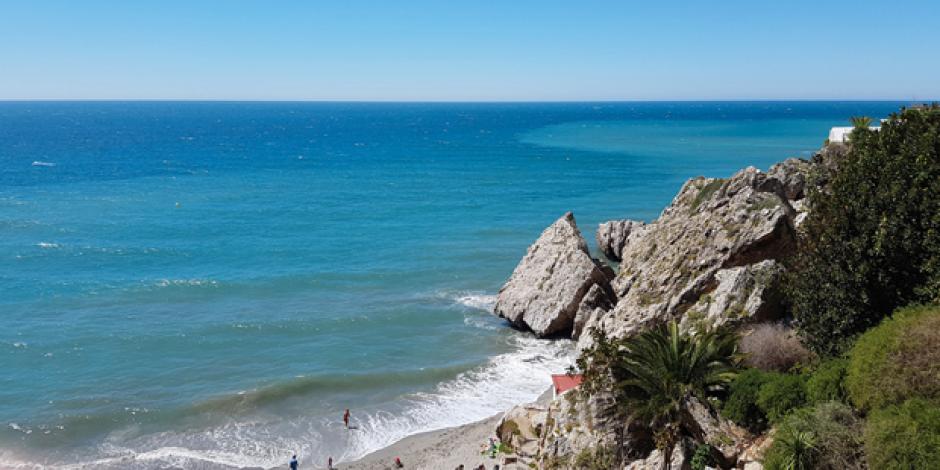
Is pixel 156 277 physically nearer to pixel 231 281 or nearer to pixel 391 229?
pixel 231 281

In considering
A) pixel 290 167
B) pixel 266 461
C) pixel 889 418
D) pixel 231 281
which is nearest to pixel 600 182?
pixel 290 167

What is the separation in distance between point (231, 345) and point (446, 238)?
25.0 m

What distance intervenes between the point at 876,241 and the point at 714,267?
8.81 meters

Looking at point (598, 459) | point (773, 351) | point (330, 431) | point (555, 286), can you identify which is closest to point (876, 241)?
point (773, 351)

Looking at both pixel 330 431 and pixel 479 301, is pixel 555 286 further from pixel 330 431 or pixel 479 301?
pixel 330 431

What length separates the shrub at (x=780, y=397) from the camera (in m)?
16.0

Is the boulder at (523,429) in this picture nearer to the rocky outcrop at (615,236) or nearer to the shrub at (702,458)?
the shrub at (702,458)

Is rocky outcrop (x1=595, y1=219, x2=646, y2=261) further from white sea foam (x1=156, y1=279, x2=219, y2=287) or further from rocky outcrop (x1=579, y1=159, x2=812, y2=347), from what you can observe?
white sea foam (x1=156, y1=279, x2=219, y2=287)

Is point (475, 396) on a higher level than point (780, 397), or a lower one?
lower

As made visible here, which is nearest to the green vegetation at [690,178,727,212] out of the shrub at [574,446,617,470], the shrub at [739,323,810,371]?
the shrub at [739,323,810,371]

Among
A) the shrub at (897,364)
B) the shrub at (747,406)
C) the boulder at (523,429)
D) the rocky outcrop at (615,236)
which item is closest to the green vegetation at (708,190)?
the rocky outcrop at (615,236)

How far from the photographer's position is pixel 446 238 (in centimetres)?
5928

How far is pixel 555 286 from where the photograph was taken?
3728 cm

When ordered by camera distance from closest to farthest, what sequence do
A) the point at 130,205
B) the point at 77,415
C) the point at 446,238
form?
1. the point at 77,415
2. the point at 446,238
3. the point at 130,205
